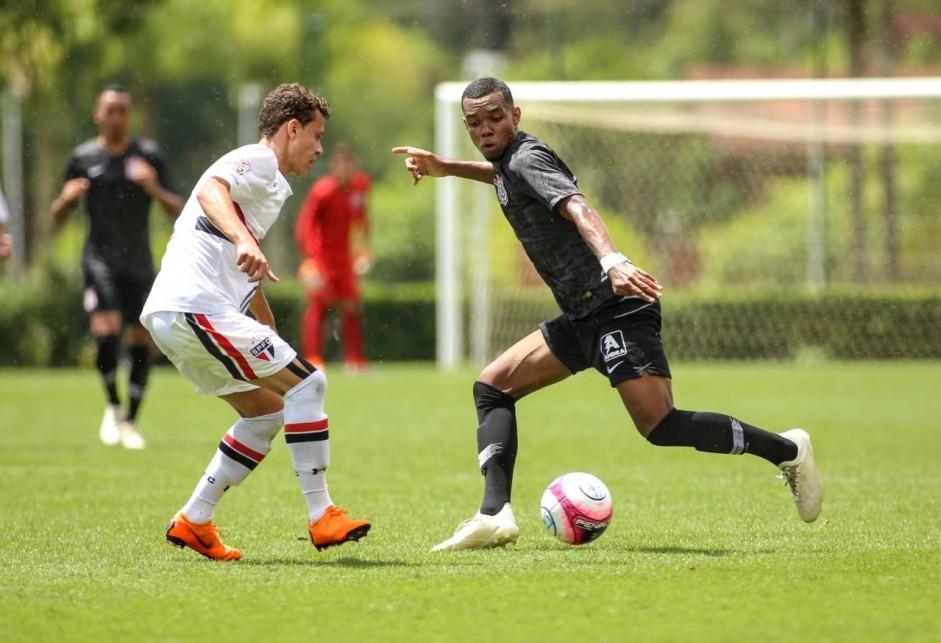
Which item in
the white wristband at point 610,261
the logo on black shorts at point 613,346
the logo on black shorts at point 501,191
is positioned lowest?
the logo on black shorts at point 613,346

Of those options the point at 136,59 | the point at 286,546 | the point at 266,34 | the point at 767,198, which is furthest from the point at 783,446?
the point at 266,34

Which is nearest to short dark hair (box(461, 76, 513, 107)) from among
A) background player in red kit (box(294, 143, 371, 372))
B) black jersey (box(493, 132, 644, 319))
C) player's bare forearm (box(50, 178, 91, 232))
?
black jersey (box(493, 132, 644, 319))

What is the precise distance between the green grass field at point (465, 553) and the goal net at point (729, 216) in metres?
6.63

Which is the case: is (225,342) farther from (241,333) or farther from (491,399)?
(491,399)

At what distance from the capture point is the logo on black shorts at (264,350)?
5820 mm

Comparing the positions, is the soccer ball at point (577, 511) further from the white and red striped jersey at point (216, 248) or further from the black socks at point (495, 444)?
the white and red striped jersey at point (216, 248)

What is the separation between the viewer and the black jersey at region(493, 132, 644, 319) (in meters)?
6.14

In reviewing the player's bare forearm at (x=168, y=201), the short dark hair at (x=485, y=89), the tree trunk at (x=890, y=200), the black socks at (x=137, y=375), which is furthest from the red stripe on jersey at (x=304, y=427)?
the tree trunk at (x=890, y=200)

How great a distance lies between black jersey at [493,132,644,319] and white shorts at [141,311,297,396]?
1.22 m

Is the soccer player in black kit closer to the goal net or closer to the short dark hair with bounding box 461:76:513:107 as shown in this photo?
the short dark hair with bounding box 461:76:513:107

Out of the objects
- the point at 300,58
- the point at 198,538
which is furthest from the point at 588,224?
the point at 300,58

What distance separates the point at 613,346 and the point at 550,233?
58 cm

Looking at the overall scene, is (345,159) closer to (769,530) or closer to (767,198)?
(767,198)

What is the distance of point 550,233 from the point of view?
6.30 meters
